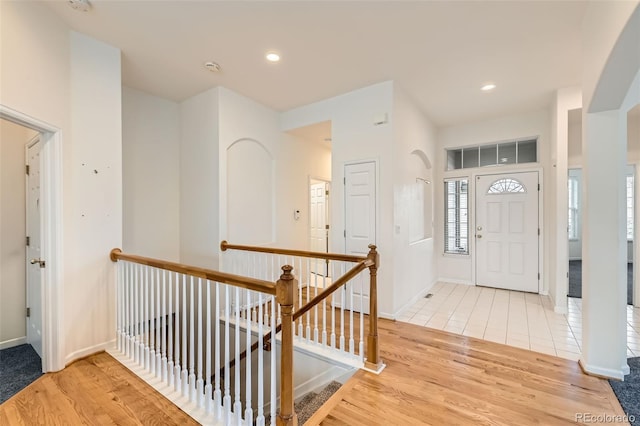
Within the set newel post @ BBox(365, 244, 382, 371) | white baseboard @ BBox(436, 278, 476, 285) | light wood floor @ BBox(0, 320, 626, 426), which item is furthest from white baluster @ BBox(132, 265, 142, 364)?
white baseboard @ BBox(436, 278, 476, 285)

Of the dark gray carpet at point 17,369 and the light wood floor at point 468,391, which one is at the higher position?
the light wood floor at point 468,391

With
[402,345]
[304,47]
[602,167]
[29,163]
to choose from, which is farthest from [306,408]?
[29,163]

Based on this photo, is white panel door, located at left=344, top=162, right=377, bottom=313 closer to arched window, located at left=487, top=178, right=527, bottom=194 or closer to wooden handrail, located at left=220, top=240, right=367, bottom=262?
wooden handrail, located at left=220, top=240, right=367, bottom=262

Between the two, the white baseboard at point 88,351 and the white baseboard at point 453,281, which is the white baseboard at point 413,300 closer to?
the white baseboard at point 453,281

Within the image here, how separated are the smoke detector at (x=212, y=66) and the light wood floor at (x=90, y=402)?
125 inches

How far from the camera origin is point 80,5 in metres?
2.29

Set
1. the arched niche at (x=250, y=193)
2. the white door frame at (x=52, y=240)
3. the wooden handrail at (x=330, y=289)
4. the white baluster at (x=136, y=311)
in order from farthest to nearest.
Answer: the arched niche at (x=250, y=193) → the white baluster at (x=136, y=311) → the white door frame at (x=52, y=240) → the wooden handrail at (x=330, y=289)

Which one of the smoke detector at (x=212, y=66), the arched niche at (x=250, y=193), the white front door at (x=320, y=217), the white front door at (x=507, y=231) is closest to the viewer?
the smoke detector at (x=212, y=66)

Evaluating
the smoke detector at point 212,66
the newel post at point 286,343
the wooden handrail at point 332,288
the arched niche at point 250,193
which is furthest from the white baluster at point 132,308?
the smoke detector at point 212,66

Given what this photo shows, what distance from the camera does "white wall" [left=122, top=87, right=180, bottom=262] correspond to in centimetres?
363

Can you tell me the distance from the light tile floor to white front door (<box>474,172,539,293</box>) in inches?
12.0

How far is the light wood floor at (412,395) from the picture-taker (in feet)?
6.08

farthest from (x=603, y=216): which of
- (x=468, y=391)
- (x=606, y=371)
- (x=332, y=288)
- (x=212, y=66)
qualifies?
(x=212, y=66)

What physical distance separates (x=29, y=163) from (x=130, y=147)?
98 centimetres
